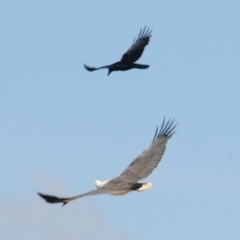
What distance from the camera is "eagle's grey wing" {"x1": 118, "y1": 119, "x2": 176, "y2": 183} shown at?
84.7 feet

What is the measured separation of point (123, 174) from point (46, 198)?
219 inches

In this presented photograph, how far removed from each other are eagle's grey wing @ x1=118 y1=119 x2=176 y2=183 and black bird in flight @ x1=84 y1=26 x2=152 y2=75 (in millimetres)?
1634

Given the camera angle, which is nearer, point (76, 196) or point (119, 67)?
point (76, 196)

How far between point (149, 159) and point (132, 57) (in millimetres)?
3563

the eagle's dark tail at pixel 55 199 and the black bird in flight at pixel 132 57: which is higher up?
the black bird in flight at pixel 132 57

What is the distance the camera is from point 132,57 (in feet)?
96.7

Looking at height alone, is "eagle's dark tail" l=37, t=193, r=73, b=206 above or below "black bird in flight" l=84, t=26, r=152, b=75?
below

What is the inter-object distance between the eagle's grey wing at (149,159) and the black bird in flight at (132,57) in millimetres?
1634

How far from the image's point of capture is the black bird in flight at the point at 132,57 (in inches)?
1126

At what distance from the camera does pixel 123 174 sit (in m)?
26.0

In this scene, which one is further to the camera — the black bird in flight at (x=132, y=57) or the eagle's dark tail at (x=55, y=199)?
the black bird in flight at (x=132, y=57)

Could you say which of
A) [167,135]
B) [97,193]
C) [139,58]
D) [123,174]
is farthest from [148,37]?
[97,193]

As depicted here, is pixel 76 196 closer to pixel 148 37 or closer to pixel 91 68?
pixel 91 68

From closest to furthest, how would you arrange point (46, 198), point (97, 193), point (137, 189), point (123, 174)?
point (46, 198)
point (97, 193)
point (137, 189)
point (123, 174)
